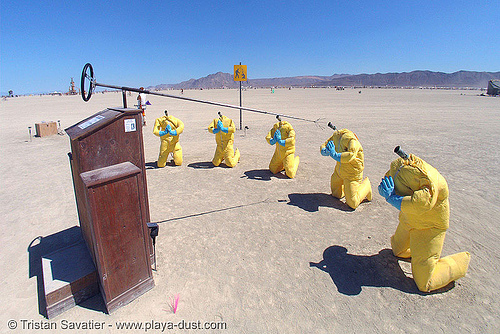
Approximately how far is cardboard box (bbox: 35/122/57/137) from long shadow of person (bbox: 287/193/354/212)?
1199 cm

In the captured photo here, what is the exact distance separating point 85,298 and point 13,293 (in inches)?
36.5

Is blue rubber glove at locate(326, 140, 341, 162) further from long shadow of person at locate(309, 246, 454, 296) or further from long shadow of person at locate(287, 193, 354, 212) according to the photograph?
long shadow of person at locate(309, 246, 454, 296)

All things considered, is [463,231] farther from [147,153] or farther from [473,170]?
[147,153]

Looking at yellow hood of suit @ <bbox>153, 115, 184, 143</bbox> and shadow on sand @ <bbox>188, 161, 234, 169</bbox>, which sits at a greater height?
yellow hood of suit @ <bbox>153, 115, 184, 143</bbox>

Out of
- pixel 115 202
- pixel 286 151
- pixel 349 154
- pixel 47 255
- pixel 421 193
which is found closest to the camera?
pixel 115 202

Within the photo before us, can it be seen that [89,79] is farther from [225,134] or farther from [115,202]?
[225,134]

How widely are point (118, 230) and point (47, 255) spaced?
143 cm

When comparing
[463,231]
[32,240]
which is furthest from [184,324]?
[463,231]

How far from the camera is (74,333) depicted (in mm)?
2861

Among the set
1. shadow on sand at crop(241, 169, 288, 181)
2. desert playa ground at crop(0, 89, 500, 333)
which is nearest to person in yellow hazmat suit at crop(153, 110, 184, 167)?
desert playa ground at crop(0, 89, 500, 333)

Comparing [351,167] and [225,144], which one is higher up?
[225,144]

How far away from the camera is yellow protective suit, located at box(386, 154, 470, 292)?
3.21 m

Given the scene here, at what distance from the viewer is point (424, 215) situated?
11.2 ft

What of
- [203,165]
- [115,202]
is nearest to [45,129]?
[203,165]
